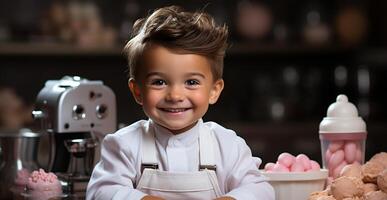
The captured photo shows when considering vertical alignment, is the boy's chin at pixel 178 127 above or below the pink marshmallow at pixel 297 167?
above

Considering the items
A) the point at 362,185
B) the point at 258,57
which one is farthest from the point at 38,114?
the point at 258,57

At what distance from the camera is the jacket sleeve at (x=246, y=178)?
118cm

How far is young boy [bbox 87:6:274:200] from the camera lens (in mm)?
1161

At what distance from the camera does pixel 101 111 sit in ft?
5.34

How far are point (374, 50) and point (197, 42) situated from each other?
2745 millimetres

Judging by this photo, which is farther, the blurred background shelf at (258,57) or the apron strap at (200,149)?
the blurred background shelf at (258,57)

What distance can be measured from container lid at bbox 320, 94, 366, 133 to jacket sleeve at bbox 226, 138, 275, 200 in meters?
0.25

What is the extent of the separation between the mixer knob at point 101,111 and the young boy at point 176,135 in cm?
39

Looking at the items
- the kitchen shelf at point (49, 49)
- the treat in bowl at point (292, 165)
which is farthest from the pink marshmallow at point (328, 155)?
the kitchen shelf at point (49, 49)

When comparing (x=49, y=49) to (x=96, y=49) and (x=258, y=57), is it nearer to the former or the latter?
(x=96, y=49)

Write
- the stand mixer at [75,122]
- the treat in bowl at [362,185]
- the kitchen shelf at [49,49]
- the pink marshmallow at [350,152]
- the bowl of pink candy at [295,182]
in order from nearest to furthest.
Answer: the treat in bowl at [362,185] → the bowl of pink candy at [295,182] → the pink marshmallow at [350,152] → the stand mixer at [75,122] → the kitchen shelf at [49,49]

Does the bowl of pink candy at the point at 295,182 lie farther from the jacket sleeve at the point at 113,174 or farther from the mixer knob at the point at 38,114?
the mixer knob at the point at 38,114

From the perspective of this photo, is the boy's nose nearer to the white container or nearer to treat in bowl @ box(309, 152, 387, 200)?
treat in bowl @ box(309, 152, 387, 200)

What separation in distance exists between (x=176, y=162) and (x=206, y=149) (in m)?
0.05
